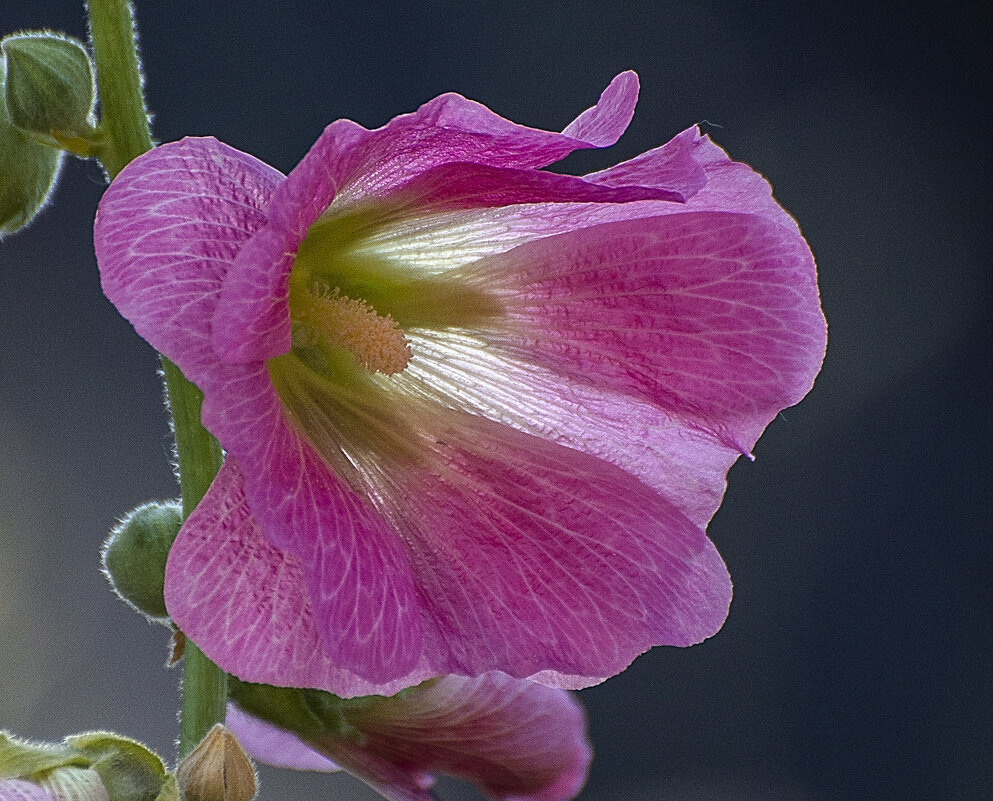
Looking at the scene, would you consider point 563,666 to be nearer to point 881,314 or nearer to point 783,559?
point 783,559

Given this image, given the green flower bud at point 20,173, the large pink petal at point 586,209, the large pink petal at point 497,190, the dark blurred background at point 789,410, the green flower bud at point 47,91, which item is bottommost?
the dark blurred background at point 789,410

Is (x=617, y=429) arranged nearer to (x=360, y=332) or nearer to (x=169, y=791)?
(x=360, y=332)

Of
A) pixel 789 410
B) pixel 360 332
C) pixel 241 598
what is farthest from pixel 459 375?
pixel 789 410

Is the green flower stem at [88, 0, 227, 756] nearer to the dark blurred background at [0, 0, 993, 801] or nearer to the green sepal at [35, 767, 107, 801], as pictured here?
the green sepal at [35, 767, 107, 801]

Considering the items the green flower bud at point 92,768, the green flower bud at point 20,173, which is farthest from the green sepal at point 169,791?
the green flower bud at point 20,173

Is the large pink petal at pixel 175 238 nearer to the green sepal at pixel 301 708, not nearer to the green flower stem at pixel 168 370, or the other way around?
the green flower stem at pixel 168 370

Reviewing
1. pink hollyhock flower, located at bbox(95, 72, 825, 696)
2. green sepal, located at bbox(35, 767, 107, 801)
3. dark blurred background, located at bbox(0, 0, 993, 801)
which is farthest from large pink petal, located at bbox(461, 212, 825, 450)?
dark blurred background, located at bbox(0, 0, 993, 801)
